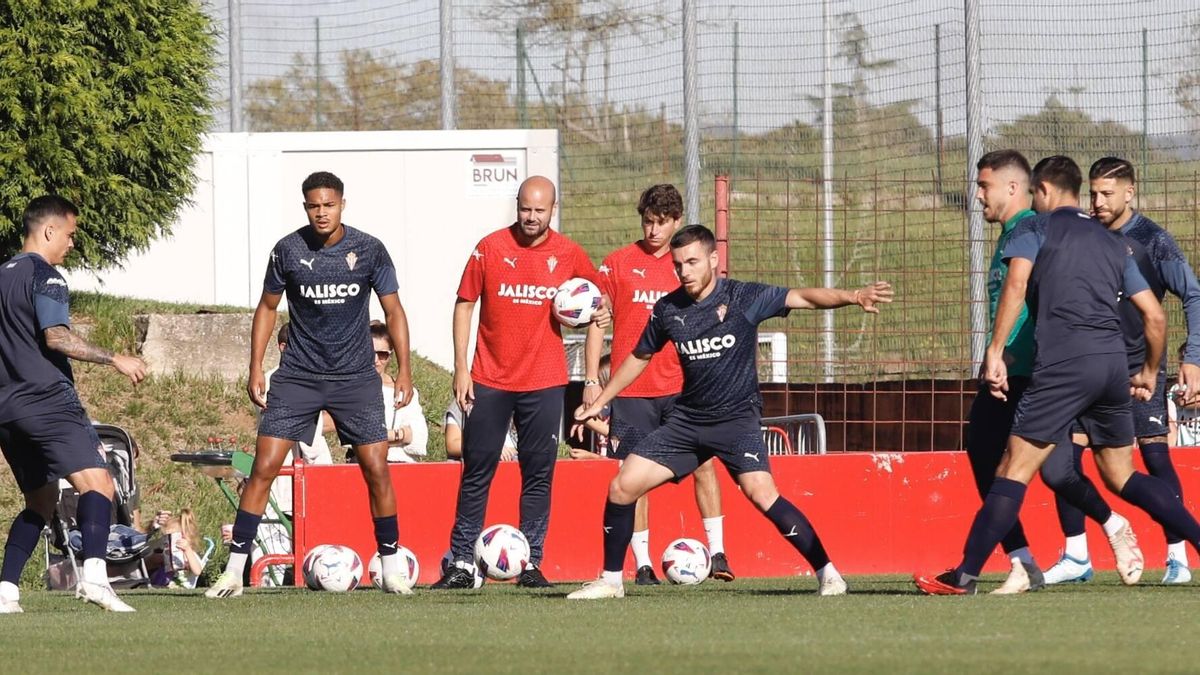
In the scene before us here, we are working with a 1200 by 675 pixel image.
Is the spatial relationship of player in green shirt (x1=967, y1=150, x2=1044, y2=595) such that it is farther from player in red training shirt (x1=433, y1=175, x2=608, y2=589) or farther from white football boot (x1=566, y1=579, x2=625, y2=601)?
player in red training shirt (x1=433, y1=175, x2=608, y2=589)

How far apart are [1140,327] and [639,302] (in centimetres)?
298

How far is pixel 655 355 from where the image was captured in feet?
36.5

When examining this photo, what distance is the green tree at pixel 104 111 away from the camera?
637 inches

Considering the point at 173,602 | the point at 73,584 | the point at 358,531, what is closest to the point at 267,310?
the point at 173,602

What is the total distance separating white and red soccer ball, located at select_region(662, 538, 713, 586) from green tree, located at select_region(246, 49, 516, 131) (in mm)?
10645

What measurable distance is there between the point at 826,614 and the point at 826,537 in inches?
183

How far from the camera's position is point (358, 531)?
39.2 feet

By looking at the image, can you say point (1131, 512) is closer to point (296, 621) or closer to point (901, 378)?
point (901, 378)

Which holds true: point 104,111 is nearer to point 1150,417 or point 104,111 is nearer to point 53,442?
point 53,442

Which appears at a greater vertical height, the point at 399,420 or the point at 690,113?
the point at 690,113

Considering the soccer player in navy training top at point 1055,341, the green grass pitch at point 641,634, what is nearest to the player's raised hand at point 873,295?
the soccer player in navy training top at point 1055,341

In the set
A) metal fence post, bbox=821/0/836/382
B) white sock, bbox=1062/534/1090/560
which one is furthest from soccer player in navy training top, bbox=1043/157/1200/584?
metal fence post, bbox=821/0/836/382

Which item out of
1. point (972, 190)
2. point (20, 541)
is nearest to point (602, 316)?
point (20, 541)

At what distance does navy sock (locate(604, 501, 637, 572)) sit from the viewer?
29.9 ft
